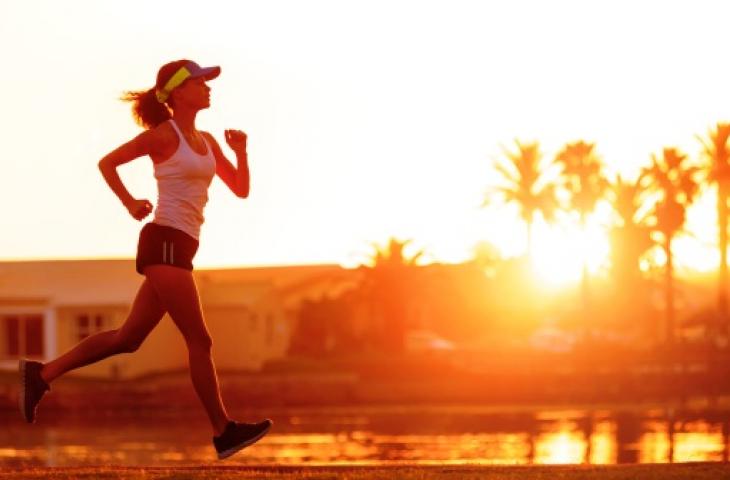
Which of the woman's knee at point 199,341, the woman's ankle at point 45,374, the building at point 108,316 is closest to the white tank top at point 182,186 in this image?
the woman's knee at point 199,341

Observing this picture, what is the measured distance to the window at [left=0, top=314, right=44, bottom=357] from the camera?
54.4m

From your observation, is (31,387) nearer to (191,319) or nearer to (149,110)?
(191,319)

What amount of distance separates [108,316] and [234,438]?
45.3 m

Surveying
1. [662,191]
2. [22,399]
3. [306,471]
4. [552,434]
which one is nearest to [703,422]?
[552,434]

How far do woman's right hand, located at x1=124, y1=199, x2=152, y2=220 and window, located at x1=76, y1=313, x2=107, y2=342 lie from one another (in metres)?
45.9

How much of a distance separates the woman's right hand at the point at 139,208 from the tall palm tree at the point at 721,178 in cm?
6674

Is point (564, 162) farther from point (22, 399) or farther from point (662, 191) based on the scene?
point (22, 399)

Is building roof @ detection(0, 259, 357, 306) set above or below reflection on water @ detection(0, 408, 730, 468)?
above

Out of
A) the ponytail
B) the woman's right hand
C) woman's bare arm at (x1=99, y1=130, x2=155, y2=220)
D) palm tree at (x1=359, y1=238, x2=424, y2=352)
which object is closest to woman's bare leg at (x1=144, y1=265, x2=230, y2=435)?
the woman's right hand

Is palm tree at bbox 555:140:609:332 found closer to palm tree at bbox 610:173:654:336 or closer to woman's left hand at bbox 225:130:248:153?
palm tree at bbox 610:173:654:336

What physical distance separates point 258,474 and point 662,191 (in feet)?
240

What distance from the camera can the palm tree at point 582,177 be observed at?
280 ft

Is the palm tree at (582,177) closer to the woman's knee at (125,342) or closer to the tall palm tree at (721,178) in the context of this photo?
the tall palm tree at (721,178)

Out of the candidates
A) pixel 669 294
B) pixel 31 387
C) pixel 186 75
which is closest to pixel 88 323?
pixel 669 294
